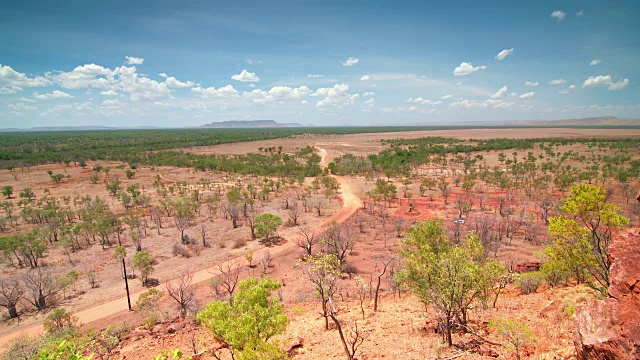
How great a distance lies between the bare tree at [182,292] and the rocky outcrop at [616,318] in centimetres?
2570

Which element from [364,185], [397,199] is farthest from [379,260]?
[364,185]

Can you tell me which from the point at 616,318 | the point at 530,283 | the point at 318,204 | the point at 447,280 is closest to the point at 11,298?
the point at 447,280

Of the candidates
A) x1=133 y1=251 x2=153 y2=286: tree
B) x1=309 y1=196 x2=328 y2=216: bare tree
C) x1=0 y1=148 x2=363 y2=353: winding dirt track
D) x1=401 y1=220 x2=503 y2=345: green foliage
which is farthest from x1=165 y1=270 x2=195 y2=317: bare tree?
x1=309 y1=196 x2=328 y2=216: bare tree

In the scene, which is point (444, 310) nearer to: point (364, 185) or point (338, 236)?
point (338, 236)

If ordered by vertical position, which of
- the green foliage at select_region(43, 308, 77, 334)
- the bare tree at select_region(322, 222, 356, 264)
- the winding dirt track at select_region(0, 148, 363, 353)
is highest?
the bare tree at select_region(322, 222, 356, 264)

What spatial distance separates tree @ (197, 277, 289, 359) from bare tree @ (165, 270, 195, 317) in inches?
502

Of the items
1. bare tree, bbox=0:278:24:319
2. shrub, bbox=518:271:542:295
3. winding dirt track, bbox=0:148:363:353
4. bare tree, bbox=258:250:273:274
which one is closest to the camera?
shrub, bbox=518:271:542:295

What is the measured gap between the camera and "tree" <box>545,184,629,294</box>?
1452cm

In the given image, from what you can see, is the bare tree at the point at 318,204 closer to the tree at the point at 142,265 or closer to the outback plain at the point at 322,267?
the outback plain at the point at 322,267

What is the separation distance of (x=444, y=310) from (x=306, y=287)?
19.2 meters

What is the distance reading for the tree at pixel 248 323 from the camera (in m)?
12.9

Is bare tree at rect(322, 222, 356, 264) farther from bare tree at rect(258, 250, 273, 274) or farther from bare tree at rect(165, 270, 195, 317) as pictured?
bare tree at rect(165, 270, 195, 317)

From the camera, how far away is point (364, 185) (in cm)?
7569

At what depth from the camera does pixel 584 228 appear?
52.3 feet
